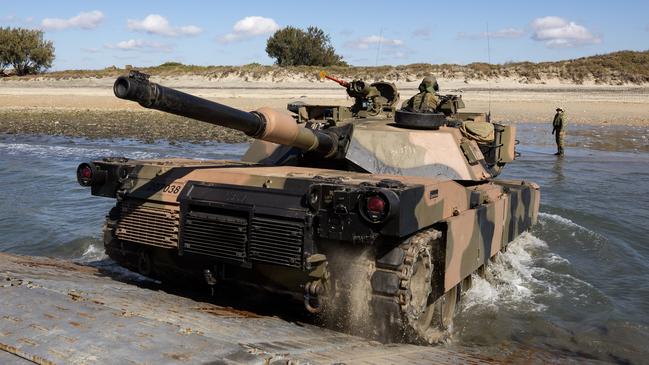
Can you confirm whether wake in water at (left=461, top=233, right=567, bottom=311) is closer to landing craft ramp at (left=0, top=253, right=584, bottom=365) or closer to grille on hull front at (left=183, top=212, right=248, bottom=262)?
landing craft ramp at (left=0, top=253, right=584, bottom=365)

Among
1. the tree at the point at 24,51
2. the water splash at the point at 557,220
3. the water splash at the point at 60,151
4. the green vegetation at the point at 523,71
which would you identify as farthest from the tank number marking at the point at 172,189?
the tree at the point at 24,51

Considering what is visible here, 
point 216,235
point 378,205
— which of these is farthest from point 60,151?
point 378,205

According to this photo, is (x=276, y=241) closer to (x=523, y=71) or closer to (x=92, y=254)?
(x=92, y=254)

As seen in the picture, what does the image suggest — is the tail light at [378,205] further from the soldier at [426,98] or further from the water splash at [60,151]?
the water splash at [60,151]

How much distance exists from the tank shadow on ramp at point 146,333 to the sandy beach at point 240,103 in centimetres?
2055

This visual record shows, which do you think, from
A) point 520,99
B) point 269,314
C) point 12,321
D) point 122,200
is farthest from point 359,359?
point 520,99

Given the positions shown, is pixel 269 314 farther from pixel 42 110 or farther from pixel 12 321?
pixel 42 110

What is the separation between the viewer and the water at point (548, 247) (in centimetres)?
698

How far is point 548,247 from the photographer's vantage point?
36.0ft

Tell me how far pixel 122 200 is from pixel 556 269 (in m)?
6.04

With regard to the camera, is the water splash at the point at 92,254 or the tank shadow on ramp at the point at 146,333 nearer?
the tank shadow on ramp at the point at 146,333

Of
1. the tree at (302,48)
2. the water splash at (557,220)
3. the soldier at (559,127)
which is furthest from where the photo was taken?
the tree at (302,48)

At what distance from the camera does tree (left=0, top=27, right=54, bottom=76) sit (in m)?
57.1

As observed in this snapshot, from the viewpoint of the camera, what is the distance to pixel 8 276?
576cm
